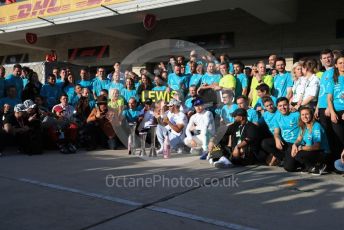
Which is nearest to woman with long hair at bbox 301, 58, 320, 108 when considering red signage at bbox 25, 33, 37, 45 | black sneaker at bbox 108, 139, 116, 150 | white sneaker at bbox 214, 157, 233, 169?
white sneaker at bbox 214, 157, 233, 169

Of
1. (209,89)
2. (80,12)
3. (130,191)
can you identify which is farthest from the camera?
(80,12)

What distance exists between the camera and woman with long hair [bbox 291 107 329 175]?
5.45m

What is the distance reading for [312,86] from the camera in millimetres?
6207

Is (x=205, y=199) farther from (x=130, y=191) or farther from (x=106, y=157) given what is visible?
(x=106, y=157)

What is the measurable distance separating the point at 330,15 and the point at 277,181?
8.34 metres

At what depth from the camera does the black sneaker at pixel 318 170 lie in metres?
5.57

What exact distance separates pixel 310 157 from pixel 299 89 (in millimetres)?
1436

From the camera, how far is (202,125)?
730 centimetres

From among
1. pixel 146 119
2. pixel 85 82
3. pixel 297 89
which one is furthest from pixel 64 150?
pixel 297 89

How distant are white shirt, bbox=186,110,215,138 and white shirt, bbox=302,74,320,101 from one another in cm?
183

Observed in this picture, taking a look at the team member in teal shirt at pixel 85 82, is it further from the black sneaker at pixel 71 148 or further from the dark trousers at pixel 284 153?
the dark trousers at pixel 284 153

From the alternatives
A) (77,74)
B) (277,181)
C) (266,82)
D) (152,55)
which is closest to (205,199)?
(277,181)

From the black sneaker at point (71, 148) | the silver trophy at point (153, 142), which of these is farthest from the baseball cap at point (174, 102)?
the black sneaker at point (71, 148)

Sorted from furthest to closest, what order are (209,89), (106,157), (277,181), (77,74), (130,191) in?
(77,74) → (209,89) → (106,157) → (277,181) → (130,191)
